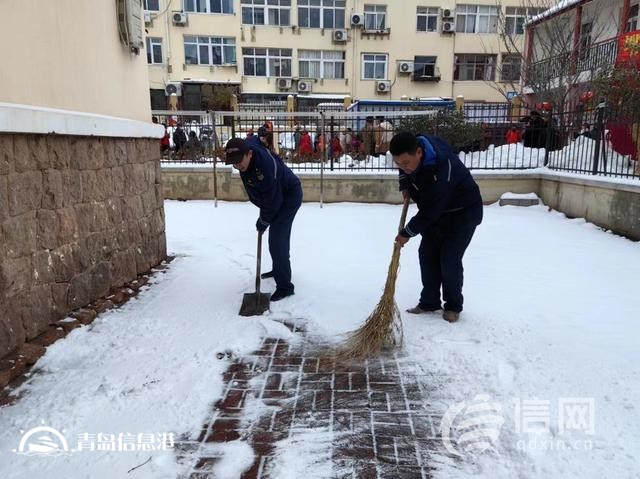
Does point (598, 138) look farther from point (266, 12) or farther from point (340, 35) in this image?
point (266, 12)

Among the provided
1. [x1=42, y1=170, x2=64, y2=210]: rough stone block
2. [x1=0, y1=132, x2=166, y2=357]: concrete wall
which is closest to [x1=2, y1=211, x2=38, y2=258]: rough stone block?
[x1=0, y1=132, x2=166, y2=357]: concrete wall

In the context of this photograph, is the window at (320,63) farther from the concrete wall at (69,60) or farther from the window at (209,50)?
the concrete wall at (69,60)

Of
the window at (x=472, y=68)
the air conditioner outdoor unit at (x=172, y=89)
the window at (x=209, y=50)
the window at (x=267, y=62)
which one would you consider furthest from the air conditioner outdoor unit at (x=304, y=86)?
the window at (x=472, y=68)

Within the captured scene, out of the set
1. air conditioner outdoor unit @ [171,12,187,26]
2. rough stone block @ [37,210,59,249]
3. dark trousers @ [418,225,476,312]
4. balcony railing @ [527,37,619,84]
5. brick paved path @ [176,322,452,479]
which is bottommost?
brick paved path @ [176,322,452,479]

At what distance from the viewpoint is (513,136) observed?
10422mm

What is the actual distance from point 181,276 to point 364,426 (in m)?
3.11

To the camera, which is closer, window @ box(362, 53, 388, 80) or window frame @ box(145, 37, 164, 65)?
window frame @ box(145, 37, 164, 65)

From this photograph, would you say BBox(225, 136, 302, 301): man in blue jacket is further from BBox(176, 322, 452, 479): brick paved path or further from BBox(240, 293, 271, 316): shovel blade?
BBox(176, 322, 452, 479): brick paved path

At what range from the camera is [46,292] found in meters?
3.51

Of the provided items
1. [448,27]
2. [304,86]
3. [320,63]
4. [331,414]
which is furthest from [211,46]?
[331,414]

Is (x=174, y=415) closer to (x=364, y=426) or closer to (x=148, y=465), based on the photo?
(x=148, y=465)

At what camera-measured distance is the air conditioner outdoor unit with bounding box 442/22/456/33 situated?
28719mm

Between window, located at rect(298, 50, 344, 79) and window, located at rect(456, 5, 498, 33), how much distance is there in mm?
7264

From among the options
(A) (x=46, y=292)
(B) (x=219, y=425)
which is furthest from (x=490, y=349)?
(A) (x=46, y=292)
